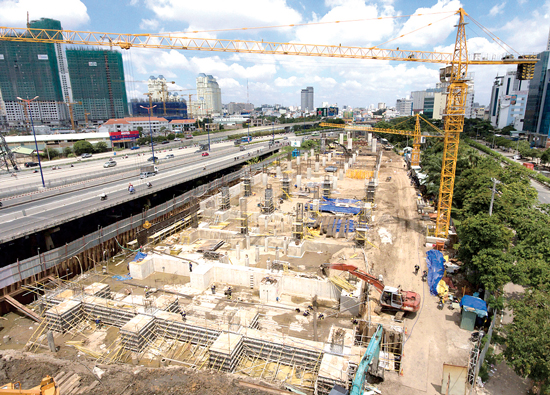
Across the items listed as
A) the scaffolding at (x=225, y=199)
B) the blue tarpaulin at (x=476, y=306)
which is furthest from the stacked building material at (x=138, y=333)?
the scaffolding at (x=225, y=199)

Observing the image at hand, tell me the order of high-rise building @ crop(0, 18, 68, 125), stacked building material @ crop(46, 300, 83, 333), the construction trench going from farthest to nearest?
1. high-rise building @ crop(0, 18, 68, 125)
2. stacked building material @ crop(46, 300, 83, 333)
3. the construction trench

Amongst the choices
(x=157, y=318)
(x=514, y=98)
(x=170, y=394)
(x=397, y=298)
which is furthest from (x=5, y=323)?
(x=514, y=98)

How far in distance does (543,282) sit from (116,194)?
1459 inches

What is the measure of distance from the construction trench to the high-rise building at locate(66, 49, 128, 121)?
158 meters

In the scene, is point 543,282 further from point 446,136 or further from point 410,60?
point 410,60

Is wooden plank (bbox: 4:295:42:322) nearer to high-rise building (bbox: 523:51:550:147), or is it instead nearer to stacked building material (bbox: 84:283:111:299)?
stacked building material (bbox: 84:283:111:299)

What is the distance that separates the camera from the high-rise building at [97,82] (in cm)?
15550

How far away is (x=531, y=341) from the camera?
477 inches

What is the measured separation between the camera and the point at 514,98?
106562 millimetres

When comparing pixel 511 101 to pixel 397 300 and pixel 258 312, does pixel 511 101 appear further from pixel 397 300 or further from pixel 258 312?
pixel 258 312

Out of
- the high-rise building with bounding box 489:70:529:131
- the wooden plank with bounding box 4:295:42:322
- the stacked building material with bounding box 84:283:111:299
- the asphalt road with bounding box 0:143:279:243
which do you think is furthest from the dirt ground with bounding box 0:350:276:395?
the high-rise building with bounding box 489:70:529:131

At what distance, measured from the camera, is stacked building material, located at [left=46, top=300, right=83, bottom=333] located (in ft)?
59.2

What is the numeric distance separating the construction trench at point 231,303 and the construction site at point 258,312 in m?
0.08

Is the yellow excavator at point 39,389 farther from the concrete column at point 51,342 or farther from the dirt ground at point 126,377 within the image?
the concrete column at point 51,342
